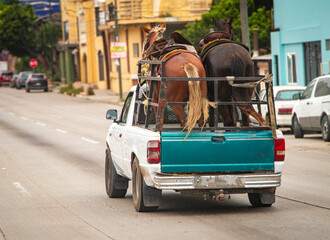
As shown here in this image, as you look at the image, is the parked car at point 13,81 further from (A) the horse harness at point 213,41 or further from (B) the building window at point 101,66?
(A) the horse harness at point 213,41

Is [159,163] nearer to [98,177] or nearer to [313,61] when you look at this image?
[98,177]

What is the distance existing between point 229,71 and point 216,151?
132cm

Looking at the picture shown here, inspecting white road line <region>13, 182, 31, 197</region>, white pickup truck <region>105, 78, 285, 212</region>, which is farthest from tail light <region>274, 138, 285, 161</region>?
white road line <region>13, 182, 31, 197</region>

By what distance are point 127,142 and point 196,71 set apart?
161 cm

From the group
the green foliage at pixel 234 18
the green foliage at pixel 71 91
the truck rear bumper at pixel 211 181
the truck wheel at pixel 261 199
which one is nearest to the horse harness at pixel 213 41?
the truck rear bumper at pixel 211 181

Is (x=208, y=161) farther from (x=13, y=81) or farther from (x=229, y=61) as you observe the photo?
(x=13, y=81)

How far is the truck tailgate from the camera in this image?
391 inches

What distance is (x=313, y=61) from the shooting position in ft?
114

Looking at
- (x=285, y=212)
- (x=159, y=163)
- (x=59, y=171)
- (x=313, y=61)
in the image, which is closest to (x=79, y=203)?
(x=159, y=163)

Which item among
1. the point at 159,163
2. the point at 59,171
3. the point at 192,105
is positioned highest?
the point at 192,105

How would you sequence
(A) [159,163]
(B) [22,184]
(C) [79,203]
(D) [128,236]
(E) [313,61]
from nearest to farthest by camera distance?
(D) [128,236]
(A) [159,163]
(C) [79,203]
(B) [22,184]
(E) [313,61]

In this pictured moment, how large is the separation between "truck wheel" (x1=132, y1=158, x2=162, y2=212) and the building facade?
22.1 meters

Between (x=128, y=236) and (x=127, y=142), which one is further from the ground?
(x=127, y=142)

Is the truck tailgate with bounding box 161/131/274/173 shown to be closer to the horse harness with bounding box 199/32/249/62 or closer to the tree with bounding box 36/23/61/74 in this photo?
the horse harness with bounding box 199/32/249/62
